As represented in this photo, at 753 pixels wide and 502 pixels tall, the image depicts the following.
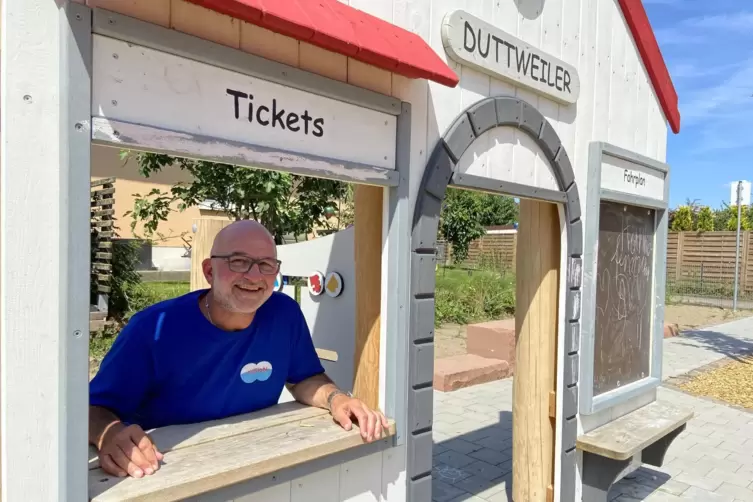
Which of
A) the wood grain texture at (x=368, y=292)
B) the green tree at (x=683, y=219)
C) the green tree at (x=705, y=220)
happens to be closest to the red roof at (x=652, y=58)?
the wood grain texture at (x=368, y=292)

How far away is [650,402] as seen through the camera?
4250 millimetres

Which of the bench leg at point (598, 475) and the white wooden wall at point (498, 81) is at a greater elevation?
the white wooden wall at point (498, 81)

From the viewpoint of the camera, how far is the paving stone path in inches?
162

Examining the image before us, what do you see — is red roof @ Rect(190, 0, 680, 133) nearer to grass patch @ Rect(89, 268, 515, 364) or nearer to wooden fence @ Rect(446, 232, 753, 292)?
grass patch @ Rect(89, 268, 515, 364)

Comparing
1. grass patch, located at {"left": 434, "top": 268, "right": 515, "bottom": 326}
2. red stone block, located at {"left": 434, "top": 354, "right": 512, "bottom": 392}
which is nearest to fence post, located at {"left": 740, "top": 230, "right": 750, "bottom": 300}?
grass patch, located at {"left": 434, "top": 268, "right": 515, "bottom": 326}

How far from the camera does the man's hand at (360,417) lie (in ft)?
6.99

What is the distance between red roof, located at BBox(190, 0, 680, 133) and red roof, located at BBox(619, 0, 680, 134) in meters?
2.18

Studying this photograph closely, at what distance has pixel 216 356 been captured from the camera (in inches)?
81.7

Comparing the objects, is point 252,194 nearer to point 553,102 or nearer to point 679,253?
point 553,102

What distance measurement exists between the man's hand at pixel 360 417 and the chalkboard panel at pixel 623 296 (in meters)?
2.00

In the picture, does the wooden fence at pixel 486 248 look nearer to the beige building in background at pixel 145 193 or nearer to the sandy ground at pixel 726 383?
the beige building in background at pixel 145 193

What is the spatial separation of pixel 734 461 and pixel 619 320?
2091 millimetres

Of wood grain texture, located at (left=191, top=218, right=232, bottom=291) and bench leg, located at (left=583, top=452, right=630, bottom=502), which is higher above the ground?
wood grain texture, located at (left=191, top=218, right=232, bottom=291)

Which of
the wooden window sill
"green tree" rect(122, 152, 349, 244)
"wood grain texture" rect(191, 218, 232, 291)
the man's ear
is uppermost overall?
"green tree" rect(122, 152, 349, 244)
